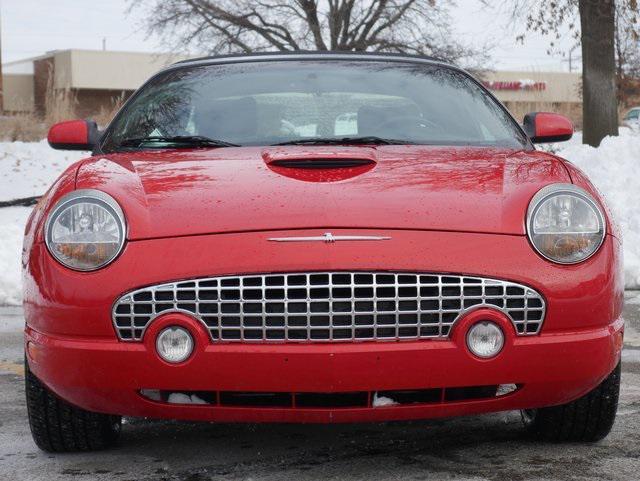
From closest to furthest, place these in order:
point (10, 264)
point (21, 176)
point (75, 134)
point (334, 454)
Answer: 1. point (334, 454)
2. point (75, 134)
3. point (10, 264)
4. point (21, 176)

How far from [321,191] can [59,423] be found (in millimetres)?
1124

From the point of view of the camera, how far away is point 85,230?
3256 millimetres

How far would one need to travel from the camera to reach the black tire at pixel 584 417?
11.8 feet

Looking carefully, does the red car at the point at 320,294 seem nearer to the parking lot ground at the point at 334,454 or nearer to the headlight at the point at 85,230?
the headlight at the point at 85,230

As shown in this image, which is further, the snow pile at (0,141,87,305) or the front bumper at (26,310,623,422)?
the snow pile at (0,141,87,305)

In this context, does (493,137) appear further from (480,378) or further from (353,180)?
(480,378)

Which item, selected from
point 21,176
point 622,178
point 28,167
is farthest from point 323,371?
point 28,167

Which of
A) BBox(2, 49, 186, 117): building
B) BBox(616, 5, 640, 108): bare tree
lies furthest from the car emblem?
BBox(2, 49, 186, 117): building

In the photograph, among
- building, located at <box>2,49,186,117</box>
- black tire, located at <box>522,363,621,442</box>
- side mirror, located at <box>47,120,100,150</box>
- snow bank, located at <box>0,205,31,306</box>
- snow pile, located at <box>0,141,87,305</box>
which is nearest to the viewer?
black tire, located at <box>522,363,621,442</box>

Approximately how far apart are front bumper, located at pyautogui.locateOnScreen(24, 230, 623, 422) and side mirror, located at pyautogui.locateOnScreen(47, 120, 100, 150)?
1468 millimetres

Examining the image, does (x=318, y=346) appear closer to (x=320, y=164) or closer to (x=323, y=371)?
(x=323, y=371)

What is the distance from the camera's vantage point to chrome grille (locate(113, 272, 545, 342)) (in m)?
3.05

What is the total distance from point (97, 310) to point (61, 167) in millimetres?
12007

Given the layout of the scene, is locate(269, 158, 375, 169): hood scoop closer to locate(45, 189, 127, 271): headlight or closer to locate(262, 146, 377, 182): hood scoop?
locate(262, 146, 377, 182): hood scoop
